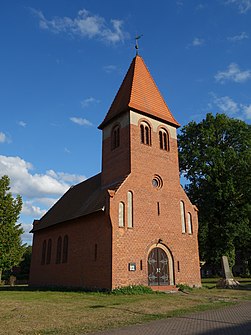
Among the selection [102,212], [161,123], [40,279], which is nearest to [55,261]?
[40,279]

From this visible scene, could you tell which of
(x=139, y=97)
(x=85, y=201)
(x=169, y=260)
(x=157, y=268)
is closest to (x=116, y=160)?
(x=85, y=201)

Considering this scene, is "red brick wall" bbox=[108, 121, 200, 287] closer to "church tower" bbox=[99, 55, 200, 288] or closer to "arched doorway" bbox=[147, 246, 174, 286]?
"church tower" bbox=[99, 55, 200, 288]

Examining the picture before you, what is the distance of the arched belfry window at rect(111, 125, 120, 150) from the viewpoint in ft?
82.1

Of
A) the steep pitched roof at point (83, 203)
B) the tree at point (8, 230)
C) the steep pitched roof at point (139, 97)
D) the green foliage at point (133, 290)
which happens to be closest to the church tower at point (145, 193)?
the steep pitched roof at point (139, 97)

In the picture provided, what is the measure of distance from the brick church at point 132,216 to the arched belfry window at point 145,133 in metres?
0.08

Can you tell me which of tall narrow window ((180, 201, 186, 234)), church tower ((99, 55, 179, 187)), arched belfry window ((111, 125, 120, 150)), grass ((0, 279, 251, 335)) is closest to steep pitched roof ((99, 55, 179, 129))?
Answer: church tower ((99, 55, 179, 187))

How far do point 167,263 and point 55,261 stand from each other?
1034 centimetres

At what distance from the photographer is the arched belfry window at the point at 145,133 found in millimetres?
24156

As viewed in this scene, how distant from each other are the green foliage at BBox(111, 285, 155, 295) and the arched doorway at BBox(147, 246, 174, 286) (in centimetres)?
116

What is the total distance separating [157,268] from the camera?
2114 cm

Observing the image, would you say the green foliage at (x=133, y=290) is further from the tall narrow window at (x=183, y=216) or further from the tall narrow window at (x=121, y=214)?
the tall narrow window at (x=183, y=216)

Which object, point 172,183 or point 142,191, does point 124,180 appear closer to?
point 142,191

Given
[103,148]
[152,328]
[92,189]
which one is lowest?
[152,328]

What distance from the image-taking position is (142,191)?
22062 millimetres
